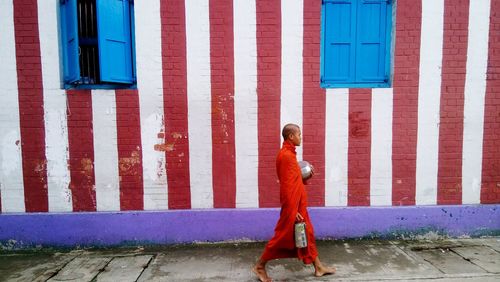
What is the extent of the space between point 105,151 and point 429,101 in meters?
5.04

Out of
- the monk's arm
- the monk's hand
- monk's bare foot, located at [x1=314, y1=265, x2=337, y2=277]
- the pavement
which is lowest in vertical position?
the pavement

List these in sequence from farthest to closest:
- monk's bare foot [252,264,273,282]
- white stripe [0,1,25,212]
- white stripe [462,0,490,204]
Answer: white stripe [462,0,490,204] → white stripe [0,1,25,212] → monk's bare foot [252,264,273,282]

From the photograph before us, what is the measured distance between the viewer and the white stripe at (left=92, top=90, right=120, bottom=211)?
4.86 metres

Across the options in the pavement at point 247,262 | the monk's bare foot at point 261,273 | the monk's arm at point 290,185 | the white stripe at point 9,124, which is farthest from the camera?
the white stripe at point 9,124

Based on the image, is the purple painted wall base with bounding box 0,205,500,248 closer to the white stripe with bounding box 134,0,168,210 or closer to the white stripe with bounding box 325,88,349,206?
the white stripe with bounding box 325,88,349,206

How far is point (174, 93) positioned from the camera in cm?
488

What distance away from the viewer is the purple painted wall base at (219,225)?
4.87 metres

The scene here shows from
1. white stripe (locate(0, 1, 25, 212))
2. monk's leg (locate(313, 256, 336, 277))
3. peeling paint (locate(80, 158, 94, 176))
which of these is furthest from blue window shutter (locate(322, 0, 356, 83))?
white stripe (locate(0, 1, 25, 212))

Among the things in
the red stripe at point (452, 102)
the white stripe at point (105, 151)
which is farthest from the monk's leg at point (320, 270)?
the white stripe at point (105, 151)

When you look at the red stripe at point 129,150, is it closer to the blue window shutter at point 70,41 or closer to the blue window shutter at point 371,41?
the blue window shutter at point 70,41

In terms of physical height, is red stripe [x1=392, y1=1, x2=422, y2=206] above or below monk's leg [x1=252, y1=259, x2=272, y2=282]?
above

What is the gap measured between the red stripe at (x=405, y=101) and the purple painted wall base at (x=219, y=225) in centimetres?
42

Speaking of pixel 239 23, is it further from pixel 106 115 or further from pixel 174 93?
pixel 106 115

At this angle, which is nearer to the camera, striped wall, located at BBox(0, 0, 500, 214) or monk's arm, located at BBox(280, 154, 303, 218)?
monk's arm, located at BBox(280, 154, 303, 218)
